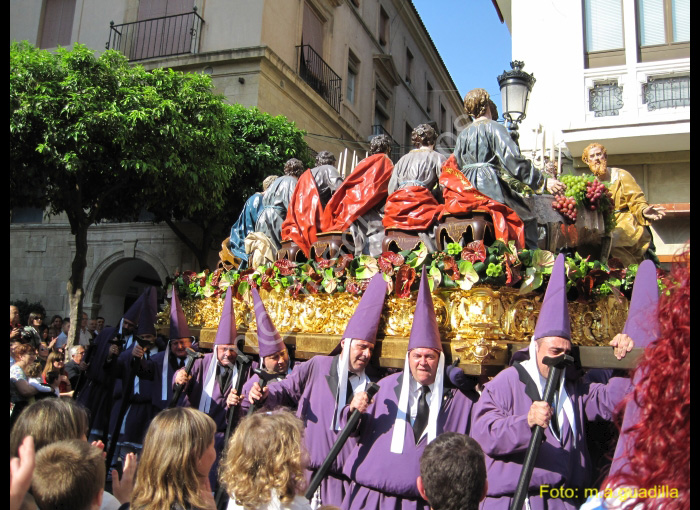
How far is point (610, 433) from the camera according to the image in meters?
3.87

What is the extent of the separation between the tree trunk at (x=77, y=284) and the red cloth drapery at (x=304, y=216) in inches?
221

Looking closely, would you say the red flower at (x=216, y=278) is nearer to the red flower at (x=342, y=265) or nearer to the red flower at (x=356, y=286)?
the red flower at (x=342, y=265)

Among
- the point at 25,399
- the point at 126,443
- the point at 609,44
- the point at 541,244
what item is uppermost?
the point at 609,44

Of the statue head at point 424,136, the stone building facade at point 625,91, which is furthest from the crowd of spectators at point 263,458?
the stone building facade at point 625,91

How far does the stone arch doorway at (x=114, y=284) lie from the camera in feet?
55.0

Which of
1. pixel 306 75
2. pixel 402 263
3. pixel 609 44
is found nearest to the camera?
pixel 402 263

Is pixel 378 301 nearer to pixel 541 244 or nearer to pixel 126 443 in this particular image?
pixel 541 244

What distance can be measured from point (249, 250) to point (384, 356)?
3.04 metres

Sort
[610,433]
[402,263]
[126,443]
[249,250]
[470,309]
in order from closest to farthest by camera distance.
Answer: [610,433] → [470,309] → [402,263] → [126,443] → [249,250]

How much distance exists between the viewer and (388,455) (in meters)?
3.66

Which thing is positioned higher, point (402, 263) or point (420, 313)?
A: point (402, 263)

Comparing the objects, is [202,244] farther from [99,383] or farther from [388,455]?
[388,455]

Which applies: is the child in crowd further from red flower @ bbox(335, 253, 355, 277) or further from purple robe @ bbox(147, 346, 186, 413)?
red flower @ bbox(335, 253, 355, 277)

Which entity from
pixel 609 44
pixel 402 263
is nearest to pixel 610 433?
pixel 402 263
